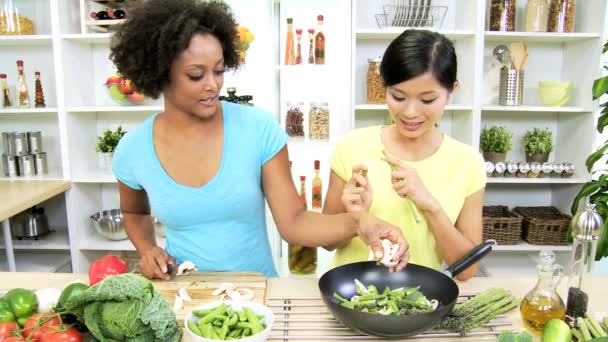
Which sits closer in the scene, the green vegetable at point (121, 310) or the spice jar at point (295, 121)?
the green vegetable at point (121, 310)

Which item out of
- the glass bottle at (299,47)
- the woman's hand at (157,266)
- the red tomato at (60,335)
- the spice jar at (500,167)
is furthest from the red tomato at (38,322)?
the spice jar at (500,167)

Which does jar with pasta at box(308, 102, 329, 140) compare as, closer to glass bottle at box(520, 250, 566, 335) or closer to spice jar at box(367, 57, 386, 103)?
spice jar at box(367, 57, 386, 103)

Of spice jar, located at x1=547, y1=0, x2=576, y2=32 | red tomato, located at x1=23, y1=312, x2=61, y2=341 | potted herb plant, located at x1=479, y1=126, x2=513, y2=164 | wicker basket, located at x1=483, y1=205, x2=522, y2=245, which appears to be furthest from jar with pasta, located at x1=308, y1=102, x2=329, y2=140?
red tomato, located at x1=23, y1=312, x2=61, y2=341

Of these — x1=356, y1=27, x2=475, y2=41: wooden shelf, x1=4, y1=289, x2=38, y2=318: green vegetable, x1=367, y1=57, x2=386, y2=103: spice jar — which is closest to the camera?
x1=4, y1=289, x2=38, y2=318: green vegetable

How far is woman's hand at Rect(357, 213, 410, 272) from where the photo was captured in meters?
1.11

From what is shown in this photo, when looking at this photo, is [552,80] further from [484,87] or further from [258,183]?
[258,183]

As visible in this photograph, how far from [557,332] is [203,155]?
98 centimetres

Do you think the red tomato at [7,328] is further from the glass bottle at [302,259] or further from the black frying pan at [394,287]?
the glass bottle at [302,259]

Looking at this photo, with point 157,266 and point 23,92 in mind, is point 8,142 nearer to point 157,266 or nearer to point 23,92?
point 23,92

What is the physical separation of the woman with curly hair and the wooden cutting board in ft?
0.34

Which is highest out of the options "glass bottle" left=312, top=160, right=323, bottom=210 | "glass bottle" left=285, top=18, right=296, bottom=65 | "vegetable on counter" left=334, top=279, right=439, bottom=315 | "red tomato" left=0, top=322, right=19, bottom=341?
"glass bottle" left=285, top=18, right=296, bottom=65

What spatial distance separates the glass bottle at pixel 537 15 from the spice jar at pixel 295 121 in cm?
138

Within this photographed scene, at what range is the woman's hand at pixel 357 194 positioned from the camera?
1.25m

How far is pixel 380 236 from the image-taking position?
1158 mm
